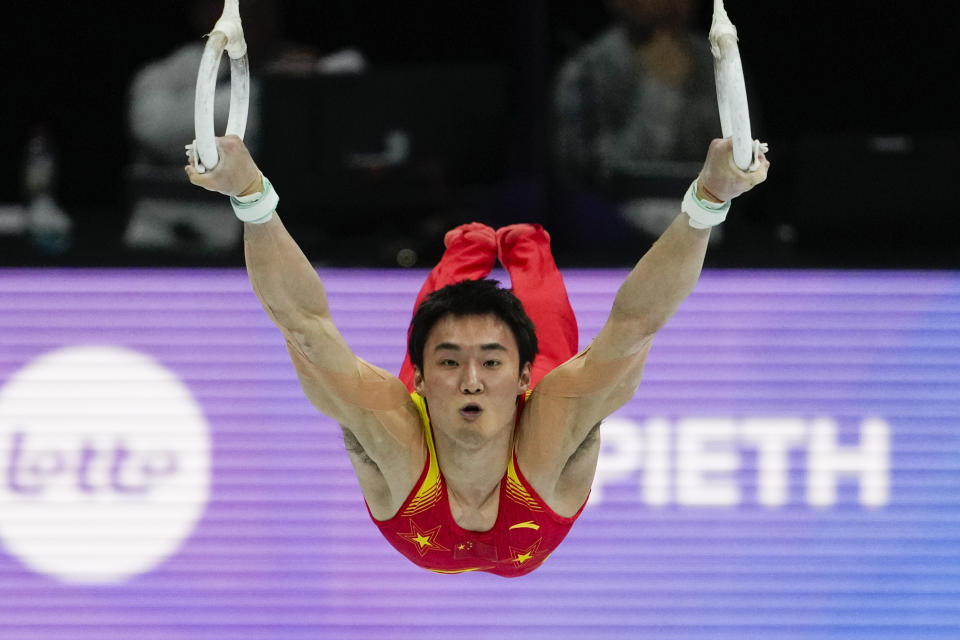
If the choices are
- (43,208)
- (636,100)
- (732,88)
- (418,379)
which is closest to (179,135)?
(43,208)

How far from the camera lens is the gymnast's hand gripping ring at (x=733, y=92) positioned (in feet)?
8.07

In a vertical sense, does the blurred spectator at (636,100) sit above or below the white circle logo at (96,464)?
above

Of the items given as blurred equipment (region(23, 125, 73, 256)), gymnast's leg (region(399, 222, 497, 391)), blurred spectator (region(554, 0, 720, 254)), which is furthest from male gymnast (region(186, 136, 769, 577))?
blurred equipment (region(23, 125, 73, 256))

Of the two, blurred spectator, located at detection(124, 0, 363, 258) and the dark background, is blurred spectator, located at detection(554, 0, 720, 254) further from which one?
blurred spectator, located at detection(124, 0, 363, 258)

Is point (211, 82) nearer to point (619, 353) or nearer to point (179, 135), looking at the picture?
point (619, 353)

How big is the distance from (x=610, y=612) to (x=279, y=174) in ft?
6.30

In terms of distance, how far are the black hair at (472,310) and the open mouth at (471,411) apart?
0.19 meters

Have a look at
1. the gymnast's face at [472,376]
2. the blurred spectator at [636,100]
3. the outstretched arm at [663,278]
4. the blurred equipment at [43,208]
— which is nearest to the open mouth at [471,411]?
the gymnast's face at [472,376]

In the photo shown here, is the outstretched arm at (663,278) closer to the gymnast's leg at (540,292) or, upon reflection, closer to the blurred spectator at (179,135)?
the gymnast's leg at (540,292)

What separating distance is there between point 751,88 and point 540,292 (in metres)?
1.88

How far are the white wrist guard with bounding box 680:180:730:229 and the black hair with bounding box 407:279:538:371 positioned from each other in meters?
0.65

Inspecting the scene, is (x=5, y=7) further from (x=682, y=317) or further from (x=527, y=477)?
(x=527, y=477)

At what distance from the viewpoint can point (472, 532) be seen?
342 cm

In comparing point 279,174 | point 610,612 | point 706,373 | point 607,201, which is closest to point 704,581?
point 610,612
